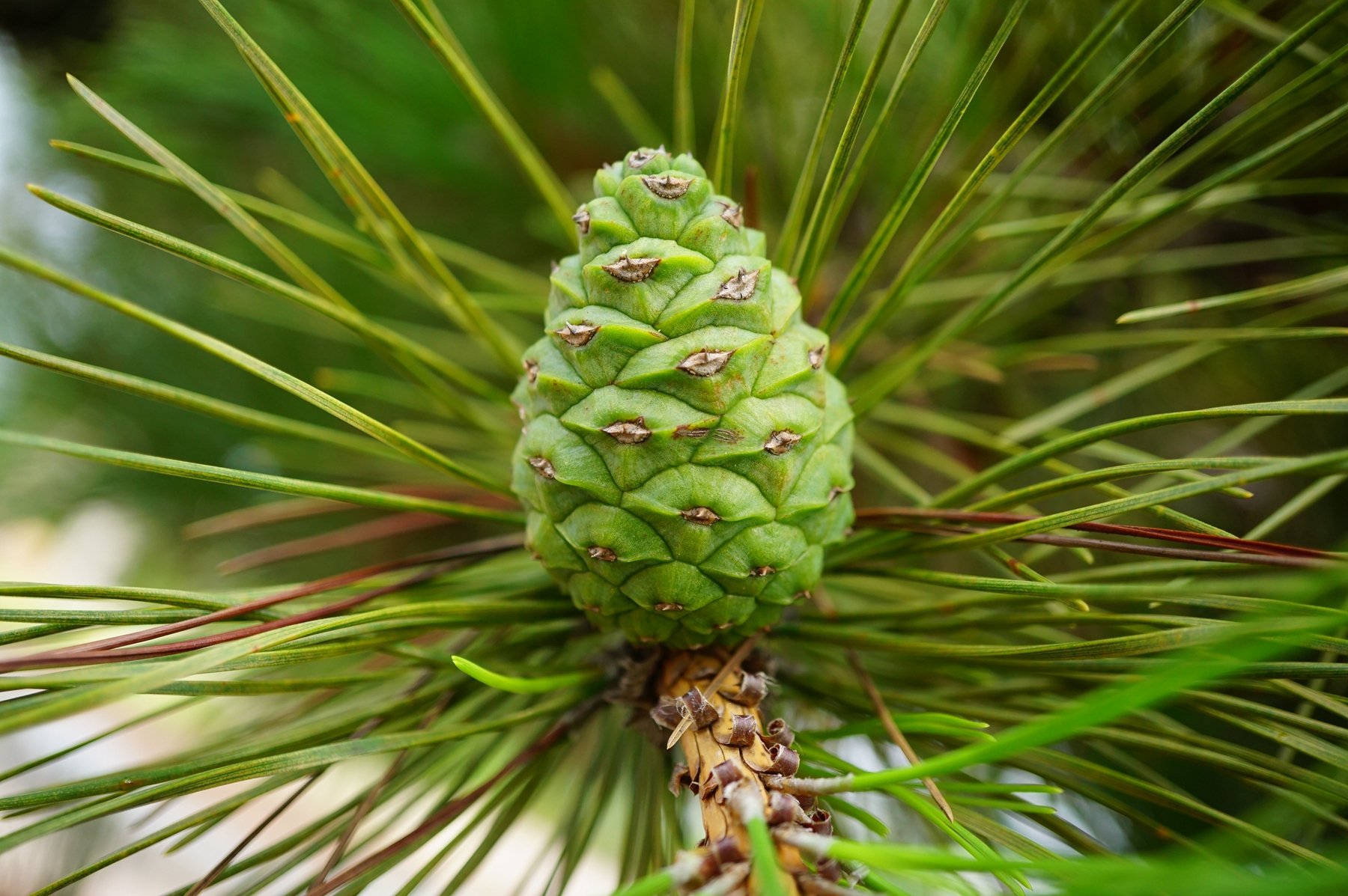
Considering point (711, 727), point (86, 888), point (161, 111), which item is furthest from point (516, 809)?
point (86, 888)

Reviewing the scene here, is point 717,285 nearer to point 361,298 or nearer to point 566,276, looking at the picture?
point 566,276

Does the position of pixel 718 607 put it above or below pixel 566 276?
below

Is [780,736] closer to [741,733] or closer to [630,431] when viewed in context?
[741,733]

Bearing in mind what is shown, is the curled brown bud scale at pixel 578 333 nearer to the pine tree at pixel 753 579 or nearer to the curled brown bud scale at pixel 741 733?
the pine tree at pixel 753 579

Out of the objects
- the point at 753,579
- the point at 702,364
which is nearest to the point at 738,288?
the point at 702,364

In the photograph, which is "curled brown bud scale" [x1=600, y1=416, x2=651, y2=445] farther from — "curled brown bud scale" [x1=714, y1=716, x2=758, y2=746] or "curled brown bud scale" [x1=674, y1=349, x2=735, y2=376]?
"curled brown bud scale" [x1=714, y1=716, x2=758, y2=746]

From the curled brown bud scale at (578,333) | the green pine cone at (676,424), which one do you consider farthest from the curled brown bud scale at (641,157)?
the curled brown bud scale at (578,333)

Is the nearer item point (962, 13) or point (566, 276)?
point (566, 276)
